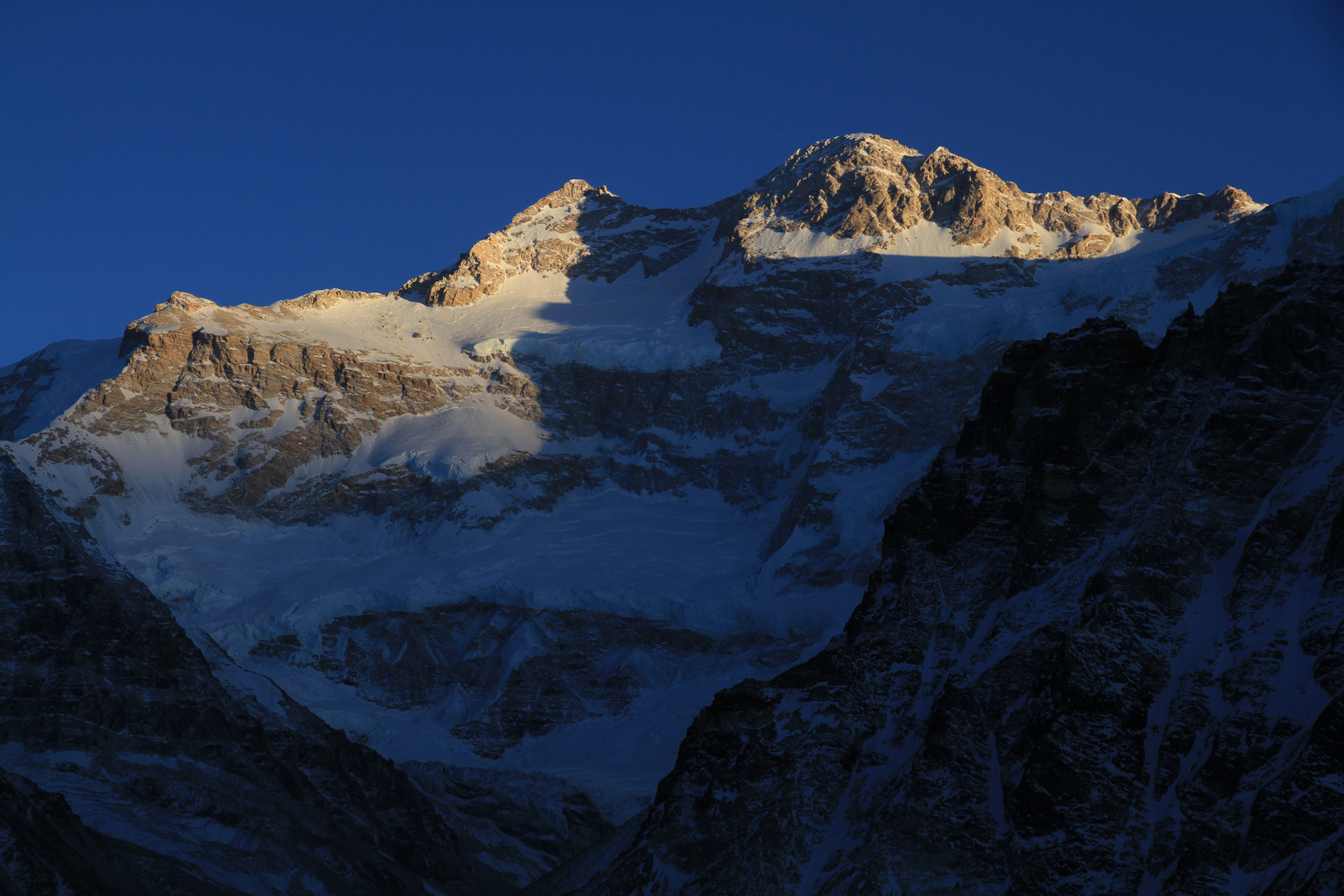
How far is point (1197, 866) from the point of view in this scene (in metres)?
59.0

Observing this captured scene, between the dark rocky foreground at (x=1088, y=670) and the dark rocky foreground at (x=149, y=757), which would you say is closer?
the dark rocky foreground at (x=1088, y=670)

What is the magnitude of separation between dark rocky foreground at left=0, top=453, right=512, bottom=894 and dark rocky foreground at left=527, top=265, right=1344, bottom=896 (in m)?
32.7

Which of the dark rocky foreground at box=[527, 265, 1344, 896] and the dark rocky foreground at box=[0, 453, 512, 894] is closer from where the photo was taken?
the dark rocky foreground at box=[527, 265, 1344, 896]

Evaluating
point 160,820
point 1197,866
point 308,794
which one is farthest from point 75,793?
point 1197,866

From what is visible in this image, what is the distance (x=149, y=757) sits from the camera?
381 ft

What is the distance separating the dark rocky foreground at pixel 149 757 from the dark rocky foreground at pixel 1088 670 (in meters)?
32.7

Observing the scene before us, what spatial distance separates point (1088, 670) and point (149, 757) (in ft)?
259

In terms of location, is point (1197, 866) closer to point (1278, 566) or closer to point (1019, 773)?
point (1019, 773)

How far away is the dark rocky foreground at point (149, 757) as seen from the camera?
105 metres

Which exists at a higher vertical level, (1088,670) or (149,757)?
(1088,670)

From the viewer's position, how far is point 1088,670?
222 ft

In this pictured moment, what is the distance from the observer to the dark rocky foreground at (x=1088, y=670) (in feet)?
203

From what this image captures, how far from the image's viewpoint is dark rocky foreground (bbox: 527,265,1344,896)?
61.9 meters

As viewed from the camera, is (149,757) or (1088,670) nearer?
(1088,670)
